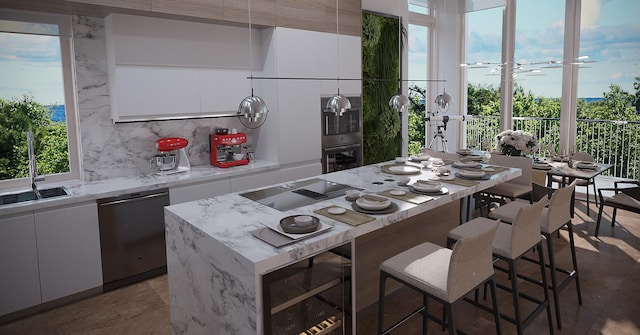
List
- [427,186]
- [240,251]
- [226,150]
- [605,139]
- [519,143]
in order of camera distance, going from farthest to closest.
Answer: [605,139], [519,143], [226,150], [427,186], [240,251]

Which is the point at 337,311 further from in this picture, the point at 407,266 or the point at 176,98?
the point at 176,98

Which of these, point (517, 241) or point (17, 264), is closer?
point (517, 241)

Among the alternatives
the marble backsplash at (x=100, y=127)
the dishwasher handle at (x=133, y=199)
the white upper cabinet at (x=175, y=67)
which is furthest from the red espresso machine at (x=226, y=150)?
the dishwasher handle at (x=133, y=199)

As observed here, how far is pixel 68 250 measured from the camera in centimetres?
333

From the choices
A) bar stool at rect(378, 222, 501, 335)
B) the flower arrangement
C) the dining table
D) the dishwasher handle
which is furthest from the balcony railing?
the dishwasher handle

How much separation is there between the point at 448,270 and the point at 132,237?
8.68 ft

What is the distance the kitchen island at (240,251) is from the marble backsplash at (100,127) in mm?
1663

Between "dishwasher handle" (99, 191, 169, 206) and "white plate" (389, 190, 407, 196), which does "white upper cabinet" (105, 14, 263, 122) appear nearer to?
"dishwasher handle" (99, 191, 169, 206)

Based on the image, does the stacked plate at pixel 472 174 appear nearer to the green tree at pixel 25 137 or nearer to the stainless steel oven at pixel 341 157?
the stainless steel oven at pixel 341 157

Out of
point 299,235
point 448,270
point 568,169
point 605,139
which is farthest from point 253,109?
point 605,139

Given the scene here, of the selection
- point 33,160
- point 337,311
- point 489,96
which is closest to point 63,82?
point 33,160

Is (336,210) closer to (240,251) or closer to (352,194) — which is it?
(352,194)

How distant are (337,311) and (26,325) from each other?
2.32 meters

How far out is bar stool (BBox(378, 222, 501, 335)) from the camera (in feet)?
7.02
